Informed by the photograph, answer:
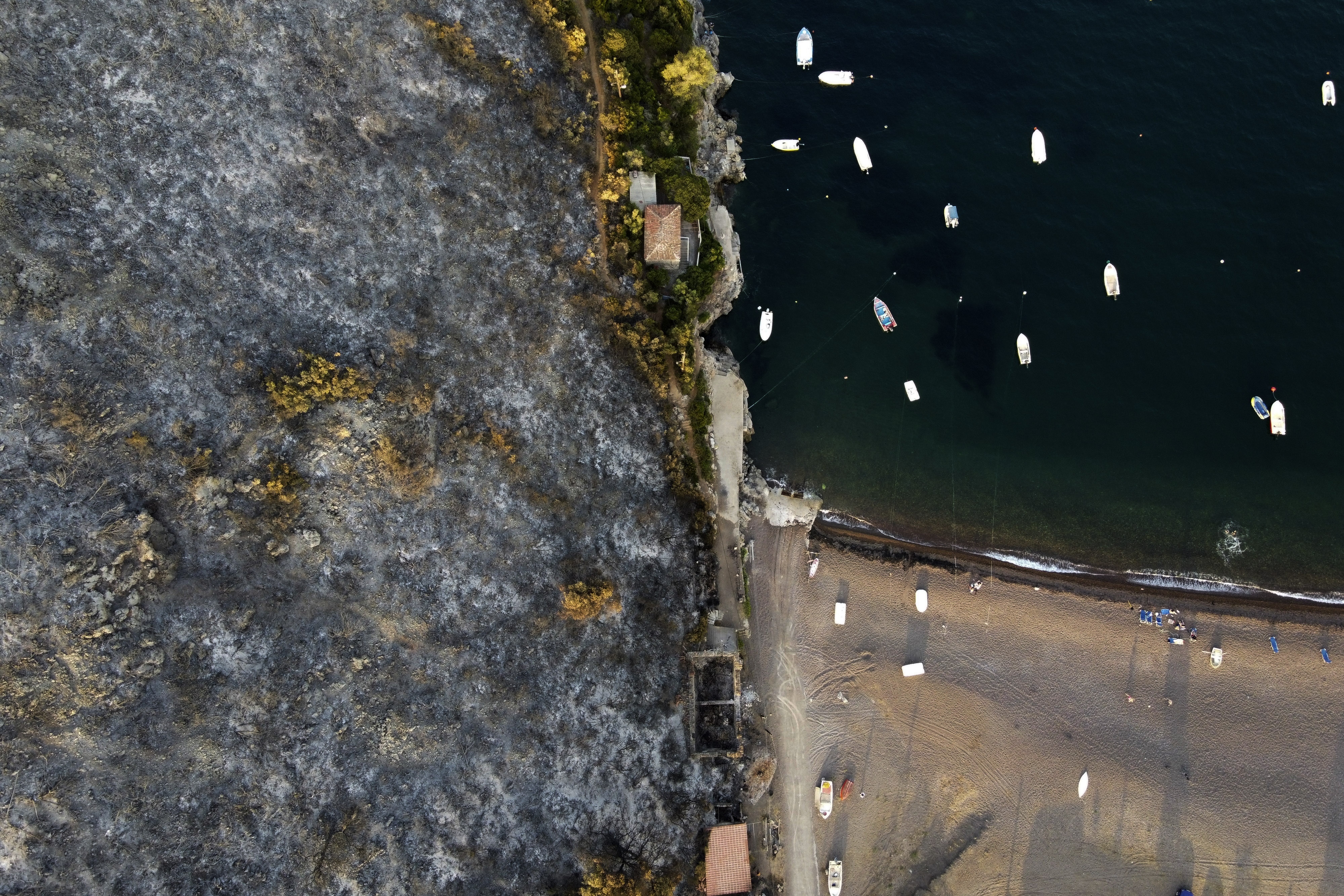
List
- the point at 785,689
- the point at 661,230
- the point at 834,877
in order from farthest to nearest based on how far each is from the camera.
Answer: the point at 785,689, the point at 834,877, the point at 661,230

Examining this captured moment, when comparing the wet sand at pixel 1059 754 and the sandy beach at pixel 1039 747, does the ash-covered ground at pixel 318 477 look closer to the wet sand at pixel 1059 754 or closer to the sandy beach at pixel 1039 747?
the sandy beach at pixel 1039 747

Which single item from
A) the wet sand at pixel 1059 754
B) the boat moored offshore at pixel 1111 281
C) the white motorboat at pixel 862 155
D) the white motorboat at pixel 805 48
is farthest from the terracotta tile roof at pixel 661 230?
the boat moored offshore at pixel 1111 281

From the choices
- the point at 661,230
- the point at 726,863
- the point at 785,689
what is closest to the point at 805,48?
the point at 661,230

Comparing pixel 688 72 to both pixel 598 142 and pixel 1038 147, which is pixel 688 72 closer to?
pixel 598 142

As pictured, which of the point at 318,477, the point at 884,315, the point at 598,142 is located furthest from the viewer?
the point at 884,315

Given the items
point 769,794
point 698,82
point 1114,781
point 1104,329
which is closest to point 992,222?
point 1104,329

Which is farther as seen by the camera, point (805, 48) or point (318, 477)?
point (805, 48)

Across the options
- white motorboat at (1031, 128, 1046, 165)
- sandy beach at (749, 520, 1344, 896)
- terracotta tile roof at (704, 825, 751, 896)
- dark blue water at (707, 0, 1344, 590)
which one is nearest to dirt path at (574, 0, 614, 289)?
dark blue water at (707, 0, 1344, 590)
